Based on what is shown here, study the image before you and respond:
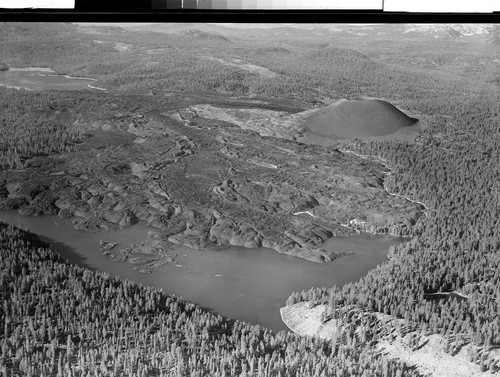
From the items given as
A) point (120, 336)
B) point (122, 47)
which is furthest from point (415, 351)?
point (122, 47)

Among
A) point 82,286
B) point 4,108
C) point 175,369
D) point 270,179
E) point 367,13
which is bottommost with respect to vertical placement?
point 175,369

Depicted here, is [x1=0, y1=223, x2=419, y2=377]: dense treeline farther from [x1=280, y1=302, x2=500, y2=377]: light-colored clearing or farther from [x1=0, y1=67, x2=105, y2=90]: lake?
[x1=0, y1=67, x2=105, y2=90]: lake

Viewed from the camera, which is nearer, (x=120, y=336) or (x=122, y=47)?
(x=120, y=336)

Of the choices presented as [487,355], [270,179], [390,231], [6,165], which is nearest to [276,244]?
[270,179]

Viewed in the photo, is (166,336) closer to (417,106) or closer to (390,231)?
(390,231)

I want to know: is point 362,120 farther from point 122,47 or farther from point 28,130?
point 28,130

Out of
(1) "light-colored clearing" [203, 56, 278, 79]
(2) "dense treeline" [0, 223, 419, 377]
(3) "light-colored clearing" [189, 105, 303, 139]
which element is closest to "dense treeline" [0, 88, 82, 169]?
(2) "dense treeline" [0, 223, 419, 377]
